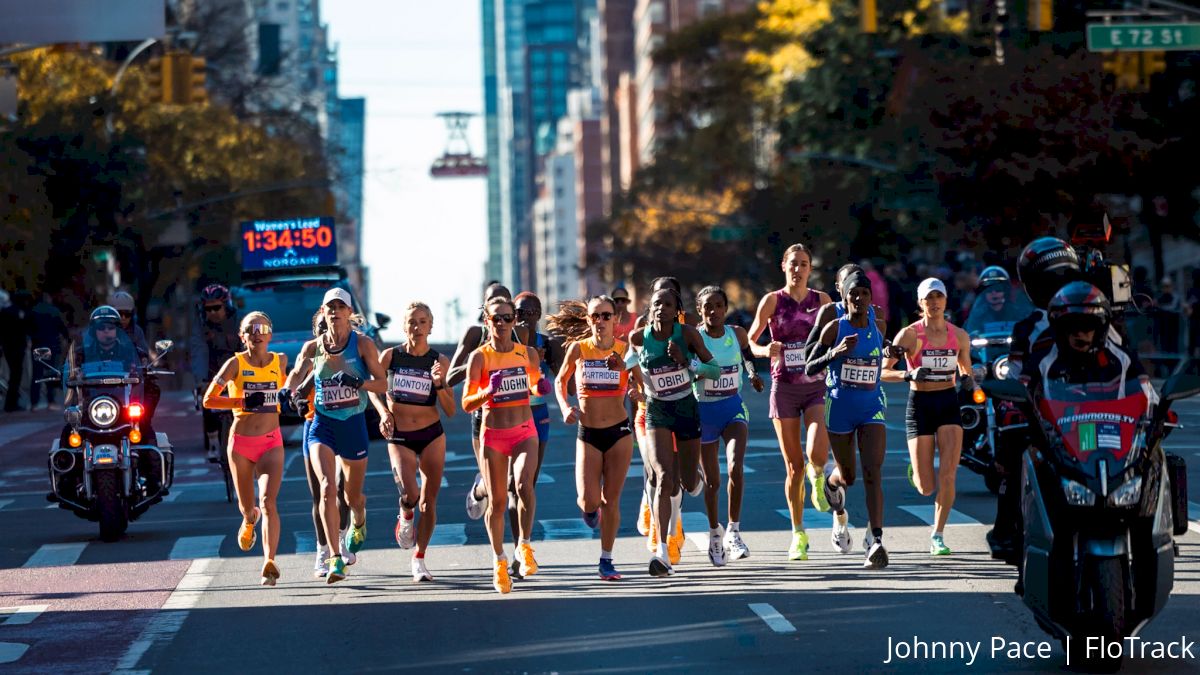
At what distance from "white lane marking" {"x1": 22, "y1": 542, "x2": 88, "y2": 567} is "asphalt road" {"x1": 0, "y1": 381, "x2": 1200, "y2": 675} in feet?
0.15

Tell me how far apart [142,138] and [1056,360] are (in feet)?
160

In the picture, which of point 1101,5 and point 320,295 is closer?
point 320,295

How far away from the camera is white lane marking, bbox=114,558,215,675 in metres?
12.1

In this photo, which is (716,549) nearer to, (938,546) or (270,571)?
(938,546)

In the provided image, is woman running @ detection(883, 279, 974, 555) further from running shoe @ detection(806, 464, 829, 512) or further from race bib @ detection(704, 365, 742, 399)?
race bib @ detection(704, 365, 742, 399)

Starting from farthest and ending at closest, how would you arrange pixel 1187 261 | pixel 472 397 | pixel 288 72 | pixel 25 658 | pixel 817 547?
pixel 288 72 < pixel 1187 261 < pixel 817 547 < pixel 472 397 < pixel 25 658

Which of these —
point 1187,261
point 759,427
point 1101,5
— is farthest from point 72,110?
point 1187,261

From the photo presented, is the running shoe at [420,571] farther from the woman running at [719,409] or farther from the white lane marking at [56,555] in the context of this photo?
the white lane marking at [56,555]

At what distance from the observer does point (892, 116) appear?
58219 mm

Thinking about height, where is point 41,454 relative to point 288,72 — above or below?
below

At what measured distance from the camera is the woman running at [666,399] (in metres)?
14.6

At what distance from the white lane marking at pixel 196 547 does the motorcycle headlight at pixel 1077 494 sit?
8459 millimetres

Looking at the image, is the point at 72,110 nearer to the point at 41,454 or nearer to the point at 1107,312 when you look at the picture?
the point at 41,454

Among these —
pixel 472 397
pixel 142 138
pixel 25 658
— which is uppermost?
pixel 142 138
